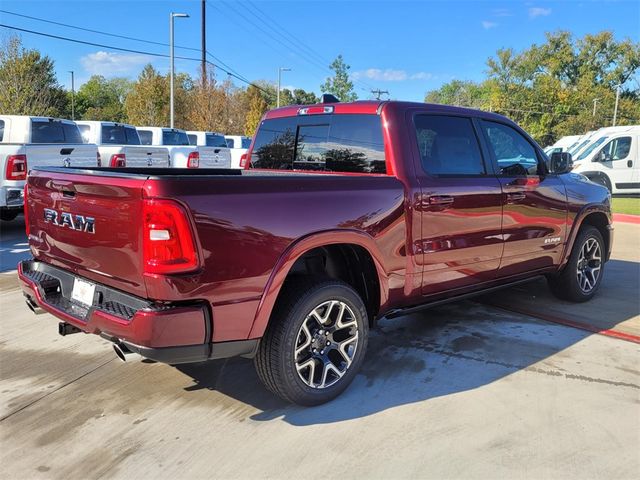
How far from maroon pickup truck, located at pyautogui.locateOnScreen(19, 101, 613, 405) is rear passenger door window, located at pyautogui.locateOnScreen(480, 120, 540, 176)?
0.02 meters

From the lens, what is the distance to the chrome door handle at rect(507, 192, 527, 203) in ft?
14.7

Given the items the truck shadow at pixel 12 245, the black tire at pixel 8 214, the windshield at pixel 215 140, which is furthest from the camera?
the windshield at pixel 215 140

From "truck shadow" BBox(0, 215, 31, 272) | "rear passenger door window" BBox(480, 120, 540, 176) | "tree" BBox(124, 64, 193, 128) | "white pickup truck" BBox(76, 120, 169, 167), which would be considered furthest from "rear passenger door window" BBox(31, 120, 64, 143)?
"tree" BBox(124, 64, 193, 128)

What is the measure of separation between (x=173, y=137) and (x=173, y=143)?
8.5 inches

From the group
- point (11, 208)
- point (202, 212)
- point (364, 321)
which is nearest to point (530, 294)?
point (364, 321)

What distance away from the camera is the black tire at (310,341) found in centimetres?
305

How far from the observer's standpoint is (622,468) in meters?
2.72

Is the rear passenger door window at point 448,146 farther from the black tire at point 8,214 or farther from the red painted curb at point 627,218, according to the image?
the red painted curb at point 627,218

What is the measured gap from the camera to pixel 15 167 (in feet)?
27.1

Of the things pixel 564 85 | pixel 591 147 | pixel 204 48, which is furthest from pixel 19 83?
pixel 564 85

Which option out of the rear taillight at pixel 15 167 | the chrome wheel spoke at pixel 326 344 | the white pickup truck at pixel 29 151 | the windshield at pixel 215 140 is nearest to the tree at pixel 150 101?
the windshield at pixel 215 140

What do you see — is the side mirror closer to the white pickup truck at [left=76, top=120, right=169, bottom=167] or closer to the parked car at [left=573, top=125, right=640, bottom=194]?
the white pickup truck at [left=76, top=120, right=169, bottom=167]

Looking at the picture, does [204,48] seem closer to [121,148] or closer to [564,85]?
[121,148]

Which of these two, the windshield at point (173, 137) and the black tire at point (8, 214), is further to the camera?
the windshield at point (173, 137)
